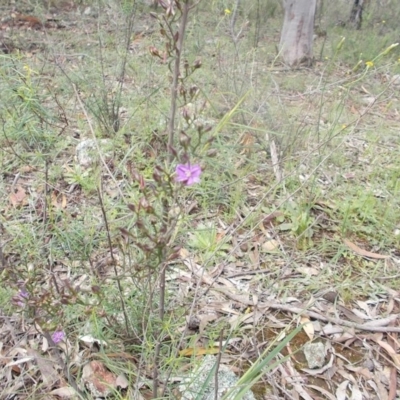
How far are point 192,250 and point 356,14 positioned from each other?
18.9 ft

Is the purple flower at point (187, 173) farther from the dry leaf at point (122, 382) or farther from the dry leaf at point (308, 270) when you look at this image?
the dry leaf at point (308, 270)

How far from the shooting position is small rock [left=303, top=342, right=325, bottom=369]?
1595 millimetres

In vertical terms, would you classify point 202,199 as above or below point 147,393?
above

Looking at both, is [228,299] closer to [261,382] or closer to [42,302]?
[261,382]

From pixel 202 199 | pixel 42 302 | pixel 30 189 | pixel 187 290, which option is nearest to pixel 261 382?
pixel 187 290

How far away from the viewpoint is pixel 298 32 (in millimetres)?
4836

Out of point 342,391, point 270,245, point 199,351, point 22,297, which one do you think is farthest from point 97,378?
point 270,245

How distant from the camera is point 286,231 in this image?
2189mm

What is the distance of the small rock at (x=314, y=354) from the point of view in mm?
1595

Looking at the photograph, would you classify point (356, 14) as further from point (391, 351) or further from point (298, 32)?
point (391, 351)

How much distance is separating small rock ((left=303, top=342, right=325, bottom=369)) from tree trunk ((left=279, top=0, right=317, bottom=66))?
152 inches

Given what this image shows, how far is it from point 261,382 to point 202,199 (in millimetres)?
1061

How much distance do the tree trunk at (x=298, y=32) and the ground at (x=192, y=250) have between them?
1649mm

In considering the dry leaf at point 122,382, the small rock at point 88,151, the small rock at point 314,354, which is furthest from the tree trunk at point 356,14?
the dry leaf at point 122,382
